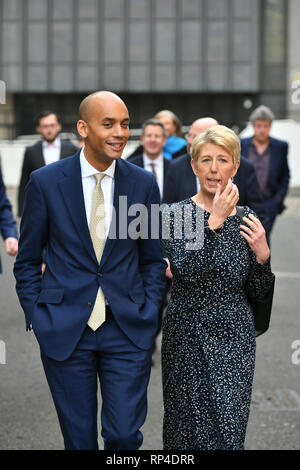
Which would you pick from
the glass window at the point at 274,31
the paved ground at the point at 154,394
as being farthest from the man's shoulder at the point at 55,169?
the glass window at the point at 274,31

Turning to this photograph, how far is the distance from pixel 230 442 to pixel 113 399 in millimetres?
551

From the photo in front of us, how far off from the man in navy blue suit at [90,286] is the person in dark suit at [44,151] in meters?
4.70

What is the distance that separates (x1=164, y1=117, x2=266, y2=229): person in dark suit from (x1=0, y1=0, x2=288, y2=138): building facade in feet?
117

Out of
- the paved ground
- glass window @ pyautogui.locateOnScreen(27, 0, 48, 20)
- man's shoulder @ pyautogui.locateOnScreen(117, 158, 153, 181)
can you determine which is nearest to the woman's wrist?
man's shoulder @ pyautogui.locateOnScreen(117, 158, 153, 181)

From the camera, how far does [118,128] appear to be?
12.3ft

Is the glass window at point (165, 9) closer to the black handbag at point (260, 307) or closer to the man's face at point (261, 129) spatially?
the man's face at point (261, 129)

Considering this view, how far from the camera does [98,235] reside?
383 centimetres

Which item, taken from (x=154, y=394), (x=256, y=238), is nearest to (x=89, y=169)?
(x=256, y=238)

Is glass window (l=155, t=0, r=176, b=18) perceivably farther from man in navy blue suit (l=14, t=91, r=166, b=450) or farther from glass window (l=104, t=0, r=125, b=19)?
man in navy blue suit (l=14, t=91, r=166, b=450)

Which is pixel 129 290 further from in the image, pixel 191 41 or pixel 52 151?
pixel 191 41

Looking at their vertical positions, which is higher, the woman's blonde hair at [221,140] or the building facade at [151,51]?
the building facade at [151,51]

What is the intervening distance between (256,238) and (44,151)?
5.22 meters

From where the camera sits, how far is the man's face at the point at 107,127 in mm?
3725
